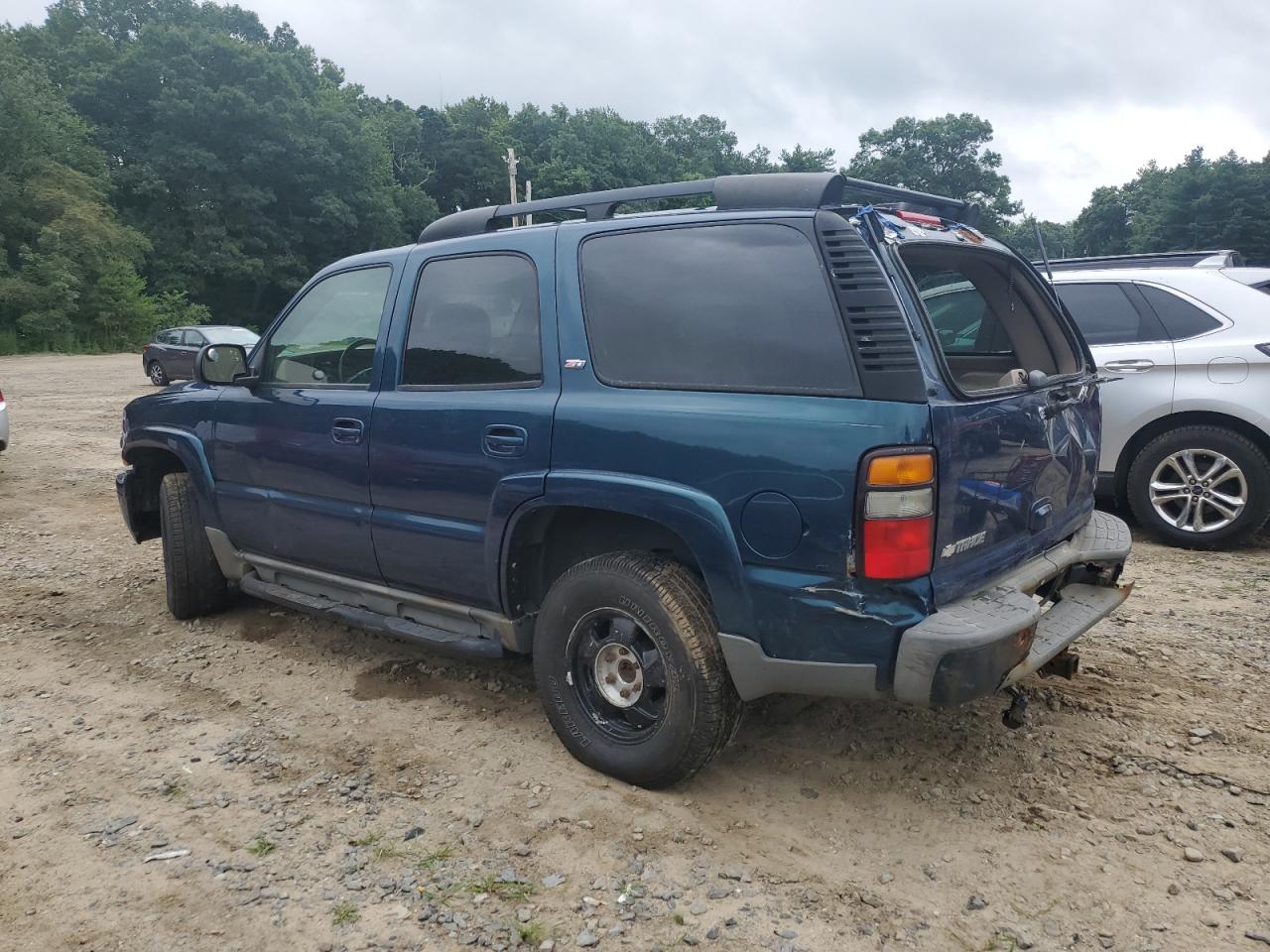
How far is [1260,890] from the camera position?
8.26 ft

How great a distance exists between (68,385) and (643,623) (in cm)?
2019

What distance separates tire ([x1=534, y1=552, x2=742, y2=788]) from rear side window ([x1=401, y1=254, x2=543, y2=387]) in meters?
0.80

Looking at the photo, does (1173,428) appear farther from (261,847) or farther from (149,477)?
(149,477)

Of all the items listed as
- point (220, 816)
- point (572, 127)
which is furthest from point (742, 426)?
point (572, 127)

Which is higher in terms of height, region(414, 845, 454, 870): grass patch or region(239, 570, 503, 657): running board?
region(239, 570, 503, 657): running board

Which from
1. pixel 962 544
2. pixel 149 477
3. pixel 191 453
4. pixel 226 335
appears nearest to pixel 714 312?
pixel 962 544

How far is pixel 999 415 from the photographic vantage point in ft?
9.25

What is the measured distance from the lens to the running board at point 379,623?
3500 millimetres

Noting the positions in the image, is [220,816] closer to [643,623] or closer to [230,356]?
[643,623]

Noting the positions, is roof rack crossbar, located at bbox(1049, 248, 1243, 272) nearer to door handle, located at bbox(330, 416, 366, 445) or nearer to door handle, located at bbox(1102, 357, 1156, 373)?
door handle, located at bbox(1102, 357, 1156, 373)

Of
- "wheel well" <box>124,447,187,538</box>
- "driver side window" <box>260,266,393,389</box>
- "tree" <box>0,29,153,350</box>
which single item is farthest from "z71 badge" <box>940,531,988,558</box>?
"tree" <box>0,29,153,350</box>

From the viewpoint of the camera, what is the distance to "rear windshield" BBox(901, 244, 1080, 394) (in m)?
3.62

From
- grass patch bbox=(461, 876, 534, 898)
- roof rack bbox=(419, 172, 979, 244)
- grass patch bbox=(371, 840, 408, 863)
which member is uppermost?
roof rack bbox=(419, 172, 979, 244)

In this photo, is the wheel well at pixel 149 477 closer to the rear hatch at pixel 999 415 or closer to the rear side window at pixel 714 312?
the rear side window at pixel 714 312
